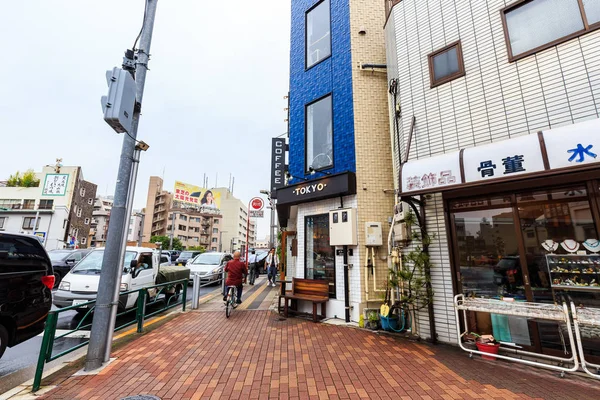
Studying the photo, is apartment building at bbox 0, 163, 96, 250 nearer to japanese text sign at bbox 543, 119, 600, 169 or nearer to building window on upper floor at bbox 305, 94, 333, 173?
building window on upper floor at bbox 305, 94, 333, 173

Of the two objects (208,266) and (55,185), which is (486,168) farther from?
(55,185)

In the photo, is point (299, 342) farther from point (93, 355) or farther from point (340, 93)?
point (340, 93)

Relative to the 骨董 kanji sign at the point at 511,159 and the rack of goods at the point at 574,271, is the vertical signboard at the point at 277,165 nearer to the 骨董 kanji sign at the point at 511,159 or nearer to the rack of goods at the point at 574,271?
the 骨董 kanji sign at the point at 511,159

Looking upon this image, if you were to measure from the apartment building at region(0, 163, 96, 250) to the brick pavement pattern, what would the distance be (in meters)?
42.0

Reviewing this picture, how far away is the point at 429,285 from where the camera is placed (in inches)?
220

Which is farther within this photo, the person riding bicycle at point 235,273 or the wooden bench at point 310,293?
the person riding bicycle at point 235,273

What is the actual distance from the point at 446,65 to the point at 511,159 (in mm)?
3159

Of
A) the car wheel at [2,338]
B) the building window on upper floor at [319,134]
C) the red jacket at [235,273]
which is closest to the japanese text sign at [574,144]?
the building window on upper floor at [319,134]

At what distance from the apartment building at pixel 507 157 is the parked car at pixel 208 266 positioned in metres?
10.9

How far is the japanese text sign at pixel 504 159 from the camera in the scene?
4121 mm

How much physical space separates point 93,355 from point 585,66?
937 centimetres

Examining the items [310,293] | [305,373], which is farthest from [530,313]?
[310,293]

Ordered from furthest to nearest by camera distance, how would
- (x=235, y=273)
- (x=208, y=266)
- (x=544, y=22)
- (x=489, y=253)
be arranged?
(x=208, y=266) < (x=235, y=273) < (x=489, y=253) < (x=544, y=22)

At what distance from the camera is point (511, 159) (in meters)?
4.28
